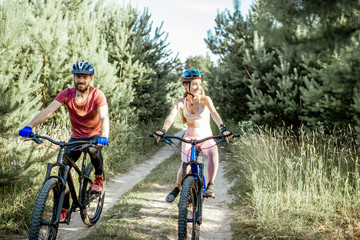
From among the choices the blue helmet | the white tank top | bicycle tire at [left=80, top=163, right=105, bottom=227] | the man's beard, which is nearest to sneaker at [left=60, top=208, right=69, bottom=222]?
bicycle tire at [left=80, top=163, right=105, bottom=227]

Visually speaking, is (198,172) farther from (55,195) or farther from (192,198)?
(55,195)

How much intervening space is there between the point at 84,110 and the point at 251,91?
5325 mm

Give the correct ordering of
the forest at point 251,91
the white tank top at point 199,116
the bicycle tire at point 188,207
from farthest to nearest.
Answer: the white tank top at point 199,116, the bicycle tire at point 188,207, the forest at point 251,91

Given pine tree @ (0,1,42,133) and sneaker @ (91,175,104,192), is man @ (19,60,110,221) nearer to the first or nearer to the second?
sneaker @ (91,175,104,192)

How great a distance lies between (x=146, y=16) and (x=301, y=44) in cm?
1095

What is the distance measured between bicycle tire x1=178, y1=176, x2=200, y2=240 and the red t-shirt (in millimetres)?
1702

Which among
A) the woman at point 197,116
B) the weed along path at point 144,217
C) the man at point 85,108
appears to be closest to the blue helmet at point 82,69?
the man at point 85,108

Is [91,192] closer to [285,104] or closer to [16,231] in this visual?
[16,231]

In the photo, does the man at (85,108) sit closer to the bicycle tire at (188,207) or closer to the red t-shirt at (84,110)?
the red t-shirt at (84,110)

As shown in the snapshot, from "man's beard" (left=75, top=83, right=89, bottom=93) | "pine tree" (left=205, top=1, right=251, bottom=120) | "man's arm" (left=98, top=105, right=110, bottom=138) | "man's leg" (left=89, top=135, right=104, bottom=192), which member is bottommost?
"man's leg" (left=89, top=135, right=104, bottom=192)

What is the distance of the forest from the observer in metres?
2.40

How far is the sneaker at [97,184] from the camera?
4031 mm

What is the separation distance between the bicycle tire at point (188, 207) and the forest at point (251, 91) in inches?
39.4

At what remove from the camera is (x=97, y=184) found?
4090 millimetres
